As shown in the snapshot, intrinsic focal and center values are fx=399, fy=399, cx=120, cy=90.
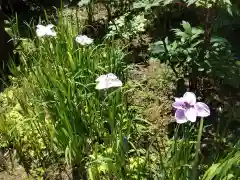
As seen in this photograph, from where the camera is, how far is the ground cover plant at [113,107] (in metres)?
2.23

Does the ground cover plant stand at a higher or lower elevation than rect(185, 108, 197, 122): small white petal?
lower

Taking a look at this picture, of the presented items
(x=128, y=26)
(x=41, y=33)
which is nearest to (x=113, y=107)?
(x=41, y=33)

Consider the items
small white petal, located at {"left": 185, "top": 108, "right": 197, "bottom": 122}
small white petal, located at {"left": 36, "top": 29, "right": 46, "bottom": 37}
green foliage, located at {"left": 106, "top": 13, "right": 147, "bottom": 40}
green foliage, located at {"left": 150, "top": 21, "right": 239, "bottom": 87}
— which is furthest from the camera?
green foliage, located at {"left": 106, "top": 13, "right": 147, "bottom": 40}

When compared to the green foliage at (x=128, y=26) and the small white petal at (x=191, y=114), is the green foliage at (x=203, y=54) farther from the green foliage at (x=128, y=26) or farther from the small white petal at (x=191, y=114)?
the small white petal at (x=191, y=114)

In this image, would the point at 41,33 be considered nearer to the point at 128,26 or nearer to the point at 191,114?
the point at 128,26

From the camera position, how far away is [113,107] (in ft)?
7.30

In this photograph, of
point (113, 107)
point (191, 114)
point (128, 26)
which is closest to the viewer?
point (191, 114)

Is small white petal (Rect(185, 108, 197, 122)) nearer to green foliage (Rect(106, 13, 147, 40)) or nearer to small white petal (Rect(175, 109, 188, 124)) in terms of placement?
small white petal (Rect(175, 109, 188, 124))

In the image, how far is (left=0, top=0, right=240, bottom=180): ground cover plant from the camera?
7.30 ft

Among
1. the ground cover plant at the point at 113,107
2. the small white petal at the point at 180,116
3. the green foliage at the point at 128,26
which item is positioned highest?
the small white petal at the point at 180,116

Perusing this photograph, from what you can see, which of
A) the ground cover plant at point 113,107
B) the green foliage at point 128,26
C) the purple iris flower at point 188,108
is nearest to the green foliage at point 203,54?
the ground cover plant at point 113,107

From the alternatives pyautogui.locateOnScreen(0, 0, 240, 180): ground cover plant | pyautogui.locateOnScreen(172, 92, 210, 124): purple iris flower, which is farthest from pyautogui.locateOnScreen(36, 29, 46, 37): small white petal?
pyautogui.locateOnScreen(172, 92, 210, 124): purple iris flower

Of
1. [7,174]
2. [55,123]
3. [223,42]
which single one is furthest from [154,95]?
[7,174]

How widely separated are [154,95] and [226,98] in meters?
0.52
